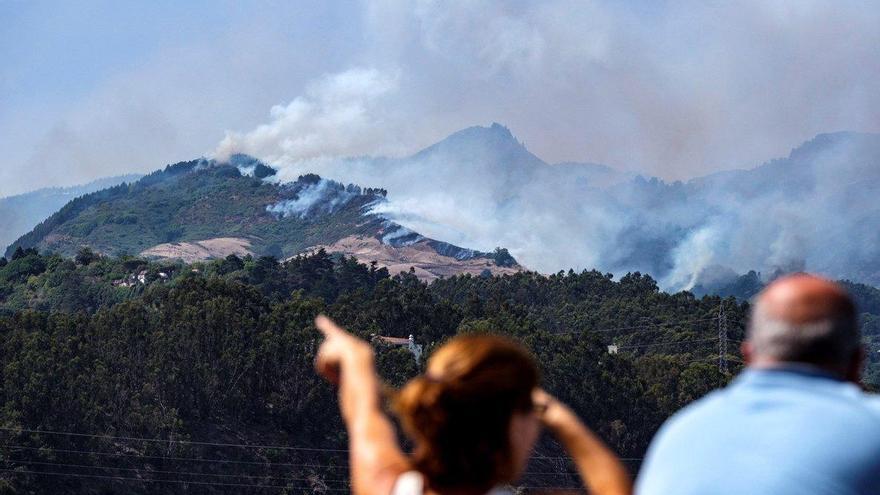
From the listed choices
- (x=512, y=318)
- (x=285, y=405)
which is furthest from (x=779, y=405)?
(x=512, y=318)

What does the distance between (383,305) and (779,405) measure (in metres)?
86.0

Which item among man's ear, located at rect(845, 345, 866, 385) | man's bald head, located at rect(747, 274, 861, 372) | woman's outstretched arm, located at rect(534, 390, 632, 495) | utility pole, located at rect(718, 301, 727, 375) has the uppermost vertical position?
utility pole, located at rect(718, 301, 727, 375)

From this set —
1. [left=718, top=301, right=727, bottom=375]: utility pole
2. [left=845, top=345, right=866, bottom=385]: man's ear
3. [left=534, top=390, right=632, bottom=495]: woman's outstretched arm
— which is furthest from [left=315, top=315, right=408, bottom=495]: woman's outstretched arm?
[left=718, top=301, right=727, bottom=375]: utility pole

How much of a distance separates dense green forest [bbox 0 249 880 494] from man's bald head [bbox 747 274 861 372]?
156 ft

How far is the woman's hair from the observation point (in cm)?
343

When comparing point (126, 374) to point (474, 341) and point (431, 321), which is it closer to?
point (431, 321)

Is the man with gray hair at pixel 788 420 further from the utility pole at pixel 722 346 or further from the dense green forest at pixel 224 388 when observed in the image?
the utility pole at pixel 722 346

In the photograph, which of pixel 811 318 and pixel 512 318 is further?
pixel 512 318

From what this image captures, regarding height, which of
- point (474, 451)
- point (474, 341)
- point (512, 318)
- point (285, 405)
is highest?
point (512, 318)

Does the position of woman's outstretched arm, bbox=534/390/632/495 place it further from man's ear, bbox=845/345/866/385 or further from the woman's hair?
man's ear, bbox=845/345/866/385

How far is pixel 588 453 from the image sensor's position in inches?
143

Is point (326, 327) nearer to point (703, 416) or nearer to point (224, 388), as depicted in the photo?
point (703, 416)

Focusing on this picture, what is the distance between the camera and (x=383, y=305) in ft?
292

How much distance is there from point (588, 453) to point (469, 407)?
36cm
